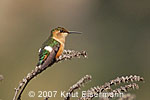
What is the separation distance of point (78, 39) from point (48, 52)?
1523 cm

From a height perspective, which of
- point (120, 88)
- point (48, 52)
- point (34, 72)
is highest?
point (48, 52)

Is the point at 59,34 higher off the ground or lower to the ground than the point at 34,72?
higher

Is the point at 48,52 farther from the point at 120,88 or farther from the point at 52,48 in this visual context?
the point at 120,88

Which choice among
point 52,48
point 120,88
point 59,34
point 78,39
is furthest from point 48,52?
point 78,39

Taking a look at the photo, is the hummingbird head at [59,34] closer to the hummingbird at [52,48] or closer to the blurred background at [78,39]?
the hummingbird at [52,48]

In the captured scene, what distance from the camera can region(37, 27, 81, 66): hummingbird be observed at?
2.72m

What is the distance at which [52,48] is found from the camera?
10.00 ft

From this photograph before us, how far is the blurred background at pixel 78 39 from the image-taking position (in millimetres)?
11545

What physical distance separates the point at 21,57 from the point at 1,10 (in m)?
11.8

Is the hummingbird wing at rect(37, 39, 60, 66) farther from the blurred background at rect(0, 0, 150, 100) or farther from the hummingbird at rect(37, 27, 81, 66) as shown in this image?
the blurred background at rect(0, 0, 150, 100)

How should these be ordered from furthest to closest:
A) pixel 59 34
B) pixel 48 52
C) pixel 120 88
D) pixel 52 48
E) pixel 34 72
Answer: pixel 59 34 < pixel 52 48 < pixel 48 52 < pixel 34 72 < pixel 120 88

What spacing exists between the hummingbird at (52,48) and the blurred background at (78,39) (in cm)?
222

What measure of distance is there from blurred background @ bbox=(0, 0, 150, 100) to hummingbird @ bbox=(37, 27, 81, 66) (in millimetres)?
2219

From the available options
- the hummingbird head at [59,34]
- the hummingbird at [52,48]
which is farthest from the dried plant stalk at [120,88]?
the hummingbird head at [59,34]
